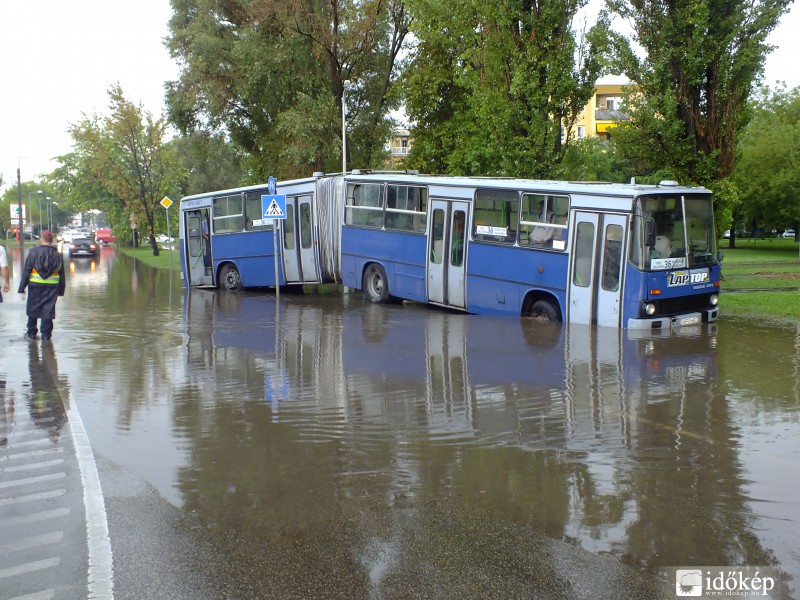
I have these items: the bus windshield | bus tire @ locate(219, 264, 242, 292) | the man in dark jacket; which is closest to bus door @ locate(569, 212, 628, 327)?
the bus windshield


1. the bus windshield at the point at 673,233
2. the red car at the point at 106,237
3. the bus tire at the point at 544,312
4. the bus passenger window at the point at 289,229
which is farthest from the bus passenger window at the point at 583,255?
the red car at the point at 106,237

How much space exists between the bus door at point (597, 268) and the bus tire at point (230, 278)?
13057 millimetres

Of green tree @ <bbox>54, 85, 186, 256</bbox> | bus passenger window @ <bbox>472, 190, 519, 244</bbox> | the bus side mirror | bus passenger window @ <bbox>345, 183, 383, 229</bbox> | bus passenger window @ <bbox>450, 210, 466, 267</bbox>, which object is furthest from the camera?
green tree @ <bbox>54, 85, 186, 256</bbox>

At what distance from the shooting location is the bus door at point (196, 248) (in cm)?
2880

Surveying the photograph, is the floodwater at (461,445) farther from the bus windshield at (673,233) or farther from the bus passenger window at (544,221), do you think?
the bus passenger window at (544,221)

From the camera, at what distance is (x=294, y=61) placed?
34.8 metres

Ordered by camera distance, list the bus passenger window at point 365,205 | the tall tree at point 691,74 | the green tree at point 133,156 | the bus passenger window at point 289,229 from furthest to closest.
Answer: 1. the green tree at point 133,156
2. the bus passenger window at point 289,229
3. the tall tree at point 691,74
4. the bus passenger window at point 365,205

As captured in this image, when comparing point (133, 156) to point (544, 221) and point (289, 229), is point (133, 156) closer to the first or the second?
point (289, 229)

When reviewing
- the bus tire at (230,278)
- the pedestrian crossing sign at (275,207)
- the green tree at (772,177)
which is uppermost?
the green tree at (772,177)

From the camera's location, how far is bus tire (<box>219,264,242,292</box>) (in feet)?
90.7

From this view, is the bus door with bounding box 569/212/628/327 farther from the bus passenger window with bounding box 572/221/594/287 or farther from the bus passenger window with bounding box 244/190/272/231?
the bus passenger window with bounding box 244/190/272/231

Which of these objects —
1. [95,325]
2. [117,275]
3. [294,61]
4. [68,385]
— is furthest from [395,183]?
[117,275]

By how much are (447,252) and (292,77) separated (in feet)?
57.3

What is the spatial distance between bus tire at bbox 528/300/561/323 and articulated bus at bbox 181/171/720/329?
2cm
